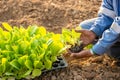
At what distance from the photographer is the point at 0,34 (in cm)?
246

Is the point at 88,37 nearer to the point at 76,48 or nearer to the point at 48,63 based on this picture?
the point at 76,48

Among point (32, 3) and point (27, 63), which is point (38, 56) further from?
point (32, 3)

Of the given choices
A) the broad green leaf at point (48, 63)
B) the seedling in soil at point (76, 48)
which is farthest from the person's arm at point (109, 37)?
the broad green leaf at point (48, 63)

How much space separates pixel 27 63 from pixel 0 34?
0.34 metres

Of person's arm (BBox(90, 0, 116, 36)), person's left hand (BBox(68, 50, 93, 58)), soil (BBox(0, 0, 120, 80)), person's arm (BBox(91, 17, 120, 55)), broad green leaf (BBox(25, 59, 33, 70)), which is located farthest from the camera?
soil (BBox(0, 0, 120, 80))

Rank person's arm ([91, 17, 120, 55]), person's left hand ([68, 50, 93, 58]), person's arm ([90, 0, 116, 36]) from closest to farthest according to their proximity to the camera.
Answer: person's arm ([91, 17, 120, 55])
person's left hand ([68, 50, 93, 58])
person's arm ([90, 0, 116, 36])

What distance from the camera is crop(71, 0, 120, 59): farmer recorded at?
2449mm

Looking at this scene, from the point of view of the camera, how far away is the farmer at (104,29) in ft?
8.04

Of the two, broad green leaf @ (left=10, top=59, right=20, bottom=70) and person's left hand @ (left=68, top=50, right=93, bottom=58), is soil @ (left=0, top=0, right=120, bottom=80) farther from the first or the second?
broad green leaf @ (left=10, top=59, right=20, bottom=70)

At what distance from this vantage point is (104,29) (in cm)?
274

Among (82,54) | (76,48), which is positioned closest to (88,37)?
(76,48)

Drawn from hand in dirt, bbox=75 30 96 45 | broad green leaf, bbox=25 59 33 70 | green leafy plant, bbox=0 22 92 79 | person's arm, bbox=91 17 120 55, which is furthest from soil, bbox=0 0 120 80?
broad green leaf, bbox=25 59 33 70

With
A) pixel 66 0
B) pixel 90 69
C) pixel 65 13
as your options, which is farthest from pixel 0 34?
pixel 66 0

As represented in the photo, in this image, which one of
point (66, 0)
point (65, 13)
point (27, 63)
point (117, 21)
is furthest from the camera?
point (66, 0)
